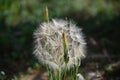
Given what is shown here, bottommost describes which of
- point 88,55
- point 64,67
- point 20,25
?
point 64,67

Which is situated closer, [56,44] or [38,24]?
[56,44]

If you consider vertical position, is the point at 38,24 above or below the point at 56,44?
above

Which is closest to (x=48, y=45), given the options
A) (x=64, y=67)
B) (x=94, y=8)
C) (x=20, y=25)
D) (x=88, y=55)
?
(x=64, y=67)

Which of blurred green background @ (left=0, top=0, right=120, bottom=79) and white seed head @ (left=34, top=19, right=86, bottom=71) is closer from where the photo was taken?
white seed head @ (left=34, top=19, right=86, bottom=71)

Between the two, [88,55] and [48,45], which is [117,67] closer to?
[88,55]
